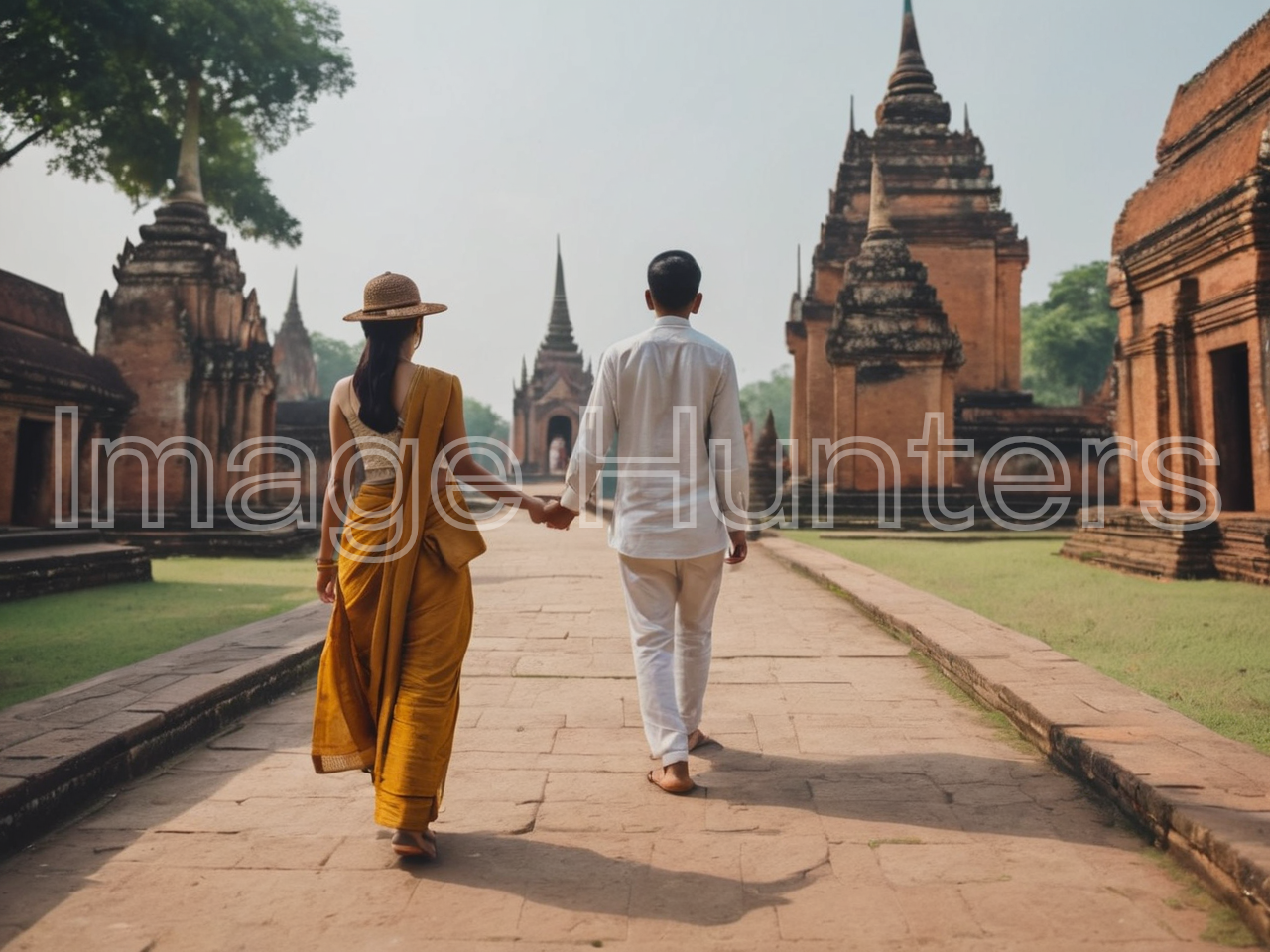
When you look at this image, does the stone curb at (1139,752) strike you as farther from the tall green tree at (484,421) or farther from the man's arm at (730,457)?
the tall green tree at (484,421)

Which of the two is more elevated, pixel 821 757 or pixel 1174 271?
pixel 1174 271

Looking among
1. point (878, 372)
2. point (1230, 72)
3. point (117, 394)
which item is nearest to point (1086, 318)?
point (878, 372)

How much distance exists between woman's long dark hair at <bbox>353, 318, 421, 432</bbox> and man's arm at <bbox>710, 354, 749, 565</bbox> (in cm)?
101

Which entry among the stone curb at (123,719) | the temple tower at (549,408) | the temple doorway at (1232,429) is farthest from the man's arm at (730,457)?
the temple tower at (549,408)

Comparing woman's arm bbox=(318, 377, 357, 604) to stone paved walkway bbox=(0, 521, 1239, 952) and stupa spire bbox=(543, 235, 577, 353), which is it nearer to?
stone paved walkway bbox=(0, 521, 1239, 952)

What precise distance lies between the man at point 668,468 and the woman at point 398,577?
540 mm

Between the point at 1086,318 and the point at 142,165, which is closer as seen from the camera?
the point at 142,165

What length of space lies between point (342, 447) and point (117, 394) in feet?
32.3

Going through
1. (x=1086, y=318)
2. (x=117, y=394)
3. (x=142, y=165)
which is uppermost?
(x=1086, y=318)

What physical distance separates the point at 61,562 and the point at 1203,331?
951 cm

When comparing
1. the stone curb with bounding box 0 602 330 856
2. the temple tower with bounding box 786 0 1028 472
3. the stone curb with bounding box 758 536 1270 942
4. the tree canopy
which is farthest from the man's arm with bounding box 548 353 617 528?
the tree canopy

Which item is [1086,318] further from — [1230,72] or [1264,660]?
[1264,660]

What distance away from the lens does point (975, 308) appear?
19672 mm

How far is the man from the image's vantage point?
301cm
